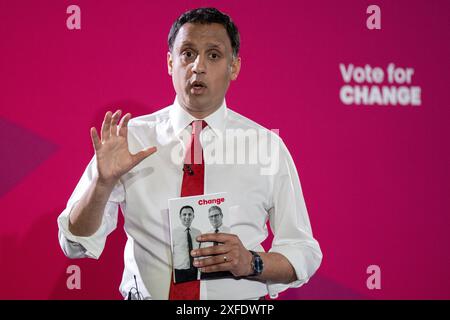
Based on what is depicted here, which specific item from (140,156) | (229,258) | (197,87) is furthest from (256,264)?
(197,87)

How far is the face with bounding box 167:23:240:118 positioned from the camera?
1.88 meters

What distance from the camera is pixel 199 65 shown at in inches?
73.3

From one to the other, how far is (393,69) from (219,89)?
38.5 inches

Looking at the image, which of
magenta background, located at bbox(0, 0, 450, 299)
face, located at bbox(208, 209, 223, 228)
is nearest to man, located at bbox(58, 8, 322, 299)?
face, located at bbox(208, 209, 223, 228)

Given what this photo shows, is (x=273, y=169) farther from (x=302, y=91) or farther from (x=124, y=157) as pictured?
(x=302, y=91)

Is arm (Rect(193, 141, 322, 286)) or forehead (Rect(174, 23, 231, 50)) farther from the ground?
forehead (Rect(174, 23, 231, 50))

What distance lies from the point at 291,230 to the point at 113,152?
622 millimetres

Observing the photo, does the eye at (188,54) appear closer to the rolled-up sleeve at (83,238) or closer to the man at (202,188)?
the man at (202,188)

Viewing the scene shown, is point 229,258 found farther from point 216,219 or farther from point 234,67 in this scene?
point 234,67

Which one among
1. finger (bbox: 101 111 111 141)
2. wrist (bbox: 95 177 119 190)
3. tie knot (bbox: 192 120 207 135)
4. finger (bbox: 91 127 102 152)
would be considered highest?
tie knot (bbox: 192 120 207 135)

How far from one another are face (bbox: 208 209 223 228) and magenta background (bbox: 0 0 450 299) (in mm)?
881

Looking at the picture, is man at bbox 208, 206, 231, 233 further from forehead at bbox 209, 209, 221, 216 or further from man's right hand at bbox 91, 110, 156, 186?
man's right hand at bbox 91, 110, 156, 186
